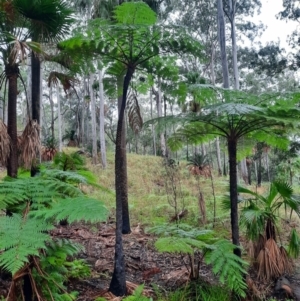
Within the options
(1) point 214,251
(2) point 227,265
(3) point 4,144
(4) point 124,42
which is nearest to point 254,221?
(1) point 214,251

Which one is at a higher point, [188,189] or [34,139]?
[34,139]

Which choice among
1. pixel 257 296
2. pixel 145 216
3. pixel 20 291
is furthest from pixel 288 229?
pixel 20 291

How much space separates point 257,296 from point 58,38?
4287 millimetres

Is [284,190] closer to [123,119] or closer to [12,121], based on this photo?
[123,119]

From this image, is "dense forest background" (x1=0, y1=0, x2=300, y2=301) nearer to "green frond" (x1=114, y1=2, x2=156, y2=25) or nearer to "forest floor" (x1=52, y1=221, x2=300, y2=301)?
"green frond" (x1=114, y1=2, x2=156, y2=25)

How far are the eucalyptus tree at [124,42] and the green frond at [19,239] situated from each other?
169 cm

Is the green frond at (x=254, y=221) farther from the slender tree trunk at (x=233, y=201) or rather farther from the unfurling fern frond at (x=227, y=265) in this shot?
the unfurling fern frond at (x=227, y=265)

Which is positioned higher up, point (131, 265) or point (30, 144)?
point (30, 144)

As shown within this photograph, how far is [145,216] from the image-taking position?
8.77m

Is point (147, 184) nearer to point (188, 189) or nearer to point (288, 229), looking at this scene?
point (188, 189)

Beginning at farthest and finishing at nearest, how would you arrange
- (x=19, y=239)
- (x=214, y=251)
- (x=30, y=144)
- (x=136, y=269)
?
(x=136, y=269) < (x=30, y=144) < (x=214, y=251) < (x=19, y=239)

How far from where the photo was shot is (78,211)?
1.81m

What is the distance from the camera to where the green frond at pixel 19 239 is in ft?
5.08

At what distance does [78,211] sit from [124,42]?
2.26 m
